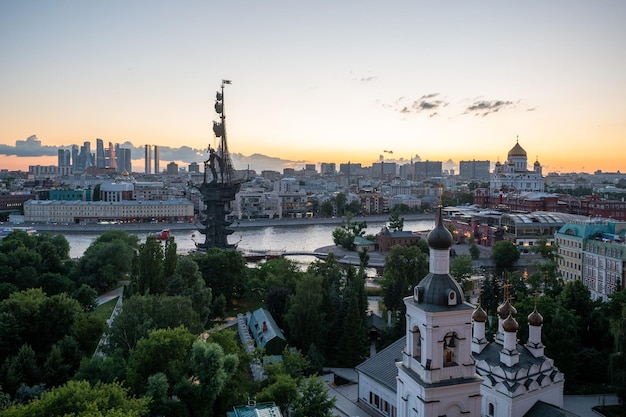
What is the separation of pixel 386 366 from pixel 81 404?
24.3ft

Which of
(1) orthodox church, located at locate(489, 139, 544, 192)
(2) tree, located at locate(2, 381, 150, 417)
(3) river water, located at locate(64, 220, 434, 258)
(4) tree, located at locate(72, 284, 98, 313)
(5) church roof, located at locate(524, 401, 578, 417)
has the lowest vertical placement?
(3) river water, located at locate(64, 220, 434, 258)

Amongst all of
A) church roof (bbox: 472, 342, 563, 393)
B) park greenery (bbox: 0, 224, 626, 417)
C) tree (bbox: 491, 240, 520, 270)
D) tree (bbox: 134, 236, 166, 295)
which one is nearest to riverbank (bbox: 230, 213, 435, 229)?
tree (bbox: 491, 240, 520, 270)

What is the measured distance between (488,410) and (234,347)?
6.17 meters

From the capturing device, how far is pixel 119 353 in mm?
14133

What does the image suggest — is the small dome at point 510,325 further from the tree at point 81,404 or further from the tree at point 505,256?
the tree at point 505,256

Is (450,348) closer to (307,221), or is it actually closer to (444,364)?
(444,364)

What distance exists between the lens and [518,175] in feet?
269

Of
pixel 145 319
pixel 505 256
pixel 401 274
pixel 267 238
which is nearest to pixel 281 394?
pixel 145 319

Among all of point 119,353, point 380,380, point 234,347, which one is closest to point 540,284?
point 380,380

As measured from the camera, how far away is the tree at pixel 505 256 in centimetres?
4000

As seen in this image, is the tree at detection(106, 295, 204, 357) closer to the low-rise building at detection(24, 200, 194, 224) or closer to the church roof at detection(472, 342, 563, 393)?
the church roof at detection(472, 342, 563, 393)

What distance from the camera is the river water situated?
170 ft

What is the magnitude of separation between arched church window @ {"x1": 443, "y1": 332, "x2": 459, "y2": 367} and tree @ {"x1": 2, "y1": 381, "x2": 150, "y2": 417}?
5360 mm

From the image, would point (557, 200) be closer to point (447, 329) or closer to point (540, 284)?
point (540, 284)
